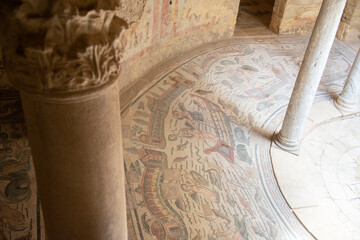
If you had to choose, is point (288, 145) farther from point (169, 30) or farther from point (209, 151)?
point (169, 30)

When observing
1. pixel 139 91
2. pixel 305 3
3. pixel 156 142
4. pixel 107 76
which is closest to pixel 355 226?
pixel 156 142

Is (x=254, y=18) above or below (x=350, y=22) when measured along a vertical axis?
below

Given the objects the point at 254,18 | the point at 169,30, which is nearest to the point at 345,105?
the point at 169,30

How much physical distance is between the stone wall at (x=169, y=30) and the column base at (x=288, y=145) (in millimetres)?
2308

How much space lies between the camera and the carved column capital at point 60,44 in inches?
54.2

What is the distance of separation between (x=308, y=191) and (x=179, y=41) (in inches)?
134

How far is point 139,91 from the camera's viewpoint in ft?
17.4

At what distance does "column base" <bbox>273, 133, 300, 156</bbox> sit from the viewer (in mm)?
5094

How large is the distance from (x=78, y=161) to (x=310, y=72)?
3.84 m

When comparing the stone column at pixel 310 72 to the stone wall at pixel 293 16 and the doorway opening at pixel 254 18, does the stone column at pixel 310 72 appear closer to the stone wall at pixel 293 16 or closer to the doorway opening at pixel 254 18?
the doorway opening at pixel 254 18

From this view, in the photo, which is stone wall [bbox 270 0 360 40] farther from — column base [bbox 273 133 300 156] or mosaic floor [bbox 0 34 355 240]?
column base [bbox 273 133 300 156]

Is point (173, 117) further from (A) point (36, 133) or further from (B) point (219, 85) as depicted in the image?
(A) point (36, 133)

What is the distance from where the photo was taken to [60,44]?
1.44 metres

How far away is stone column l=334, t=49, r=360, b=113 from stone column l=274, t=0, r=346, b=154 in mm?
1474
